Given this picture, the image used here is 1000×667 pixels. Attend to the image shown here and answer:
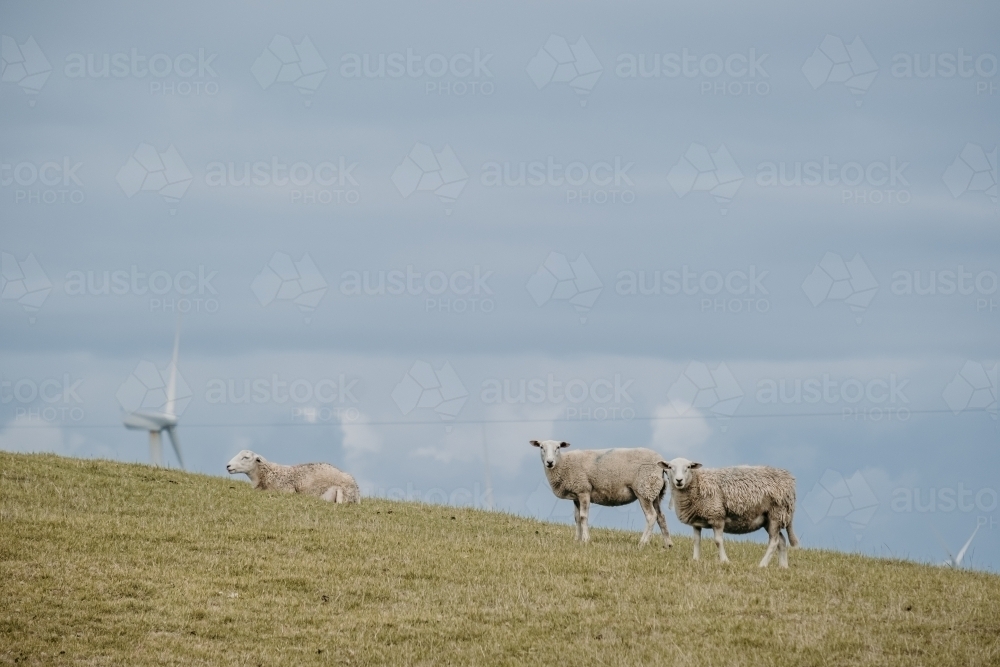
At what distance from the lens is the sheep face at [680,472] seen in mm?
24281

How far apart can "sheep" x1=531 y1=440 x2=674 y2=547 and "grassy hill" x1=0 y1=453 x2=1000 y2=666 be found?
1.31m

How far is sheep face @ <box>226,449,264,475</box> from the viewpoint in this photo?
36.0m

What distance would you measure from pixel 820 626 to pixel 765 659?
194cm

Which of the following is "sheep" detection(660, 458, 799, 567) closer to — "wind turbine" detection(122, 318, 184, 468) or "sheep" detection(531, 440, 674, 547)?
"sheep" detection(531, 440, 674, 547)

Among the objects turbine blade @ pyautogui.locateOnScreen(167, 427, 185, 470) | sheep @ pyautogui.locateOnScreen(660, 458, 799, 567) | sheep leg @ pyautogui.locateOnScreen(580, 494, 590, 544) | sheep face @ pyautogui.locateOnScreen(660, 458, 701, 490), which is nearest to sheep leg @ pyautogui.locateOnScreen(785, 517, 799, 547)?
sheep @ pyautogui.locateOnScreen(660, 458, 799, 567)

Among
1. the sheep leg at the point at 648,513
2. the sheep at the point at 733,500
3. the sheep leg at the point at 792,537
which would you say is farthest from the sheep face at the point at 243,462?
the sheep leg at the point at 792,537

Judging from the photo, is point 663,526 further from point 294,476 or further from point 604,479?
point 294,476

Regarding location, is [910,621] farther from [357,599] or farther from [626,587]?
[357,599]

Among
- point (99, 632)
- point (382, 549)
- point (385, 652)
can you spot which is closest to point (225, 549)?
point (382, 549)

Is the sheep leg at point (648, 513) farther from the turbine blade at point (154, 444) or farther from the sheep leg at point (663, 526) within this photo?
the turbine blade at point (154, 444)

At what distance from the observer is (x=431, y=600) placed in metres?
21.0

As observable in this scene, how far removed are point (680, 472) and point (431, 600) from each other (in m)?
6.24

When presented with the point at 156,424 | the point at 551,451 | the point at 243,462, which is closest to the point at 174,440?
the point at 156,424

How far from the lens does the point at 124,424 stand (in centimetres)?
5984
